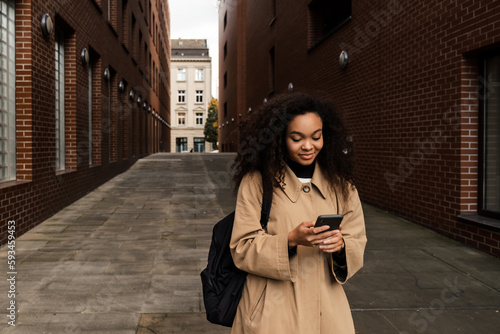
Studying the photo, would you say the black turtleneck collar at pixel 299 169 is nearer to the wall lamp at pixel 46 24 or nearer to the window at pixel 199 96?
the wall lamp at pixel 46 24

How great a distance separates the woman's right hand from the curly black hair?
0.82 feet

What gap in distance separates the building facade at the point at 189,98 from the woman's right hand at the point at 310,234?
6654cm

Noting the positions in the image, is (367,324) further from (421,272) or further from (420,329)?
(421,272)

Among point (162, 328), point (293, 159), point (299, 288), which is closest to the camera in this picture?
point (299, 288)

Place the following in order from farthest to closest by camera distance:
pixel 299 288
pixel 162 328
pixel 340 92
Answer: pixel 340 92
pixel 162 328
pixel 299 288

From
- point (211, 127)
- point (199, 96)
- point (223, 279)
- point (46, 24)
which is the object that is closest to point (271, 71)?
point (46, 24)

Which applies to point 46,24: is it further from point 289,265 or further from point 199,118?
point 199,118

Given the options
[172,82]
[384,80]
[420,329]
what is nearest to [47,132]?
[384,80]

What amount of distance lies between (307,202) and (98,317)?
229 centimetres

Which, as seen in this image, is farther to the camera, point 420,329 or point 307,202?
point 420,329

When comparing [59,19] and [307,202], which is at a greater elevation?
[59,19]

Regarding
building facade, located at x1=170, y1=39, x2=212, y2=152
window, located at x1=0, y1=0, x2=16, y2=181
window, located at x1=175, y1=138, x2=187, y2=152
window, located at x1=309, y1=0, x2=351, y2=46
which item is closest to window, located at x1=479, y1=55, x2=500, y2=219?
window, located at x1=0, y1=0, x2=16, y2=181

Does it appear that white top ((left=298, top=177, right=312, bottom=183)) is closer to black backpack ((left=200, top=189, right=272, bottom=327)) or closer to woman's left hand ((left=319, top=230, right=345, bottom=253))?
black backpack ((left=200, top=189, right=272, bottom=327))

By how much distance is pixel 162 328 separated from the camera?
322 centimetres
